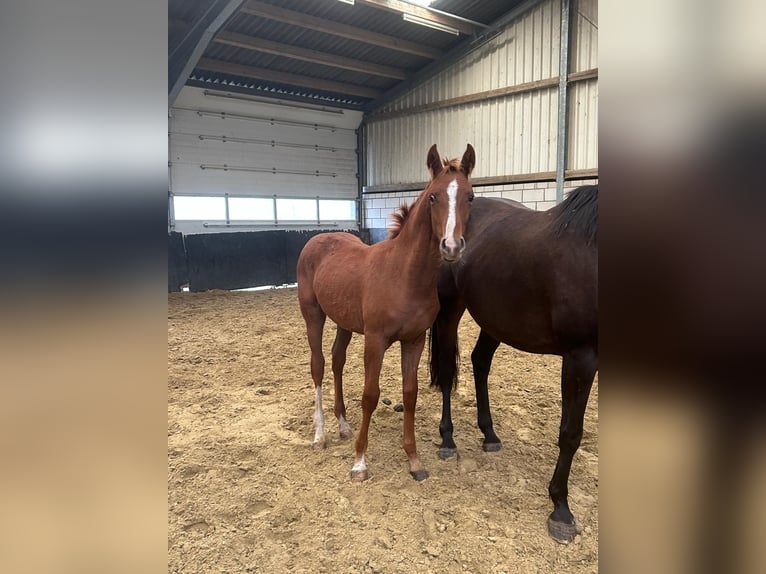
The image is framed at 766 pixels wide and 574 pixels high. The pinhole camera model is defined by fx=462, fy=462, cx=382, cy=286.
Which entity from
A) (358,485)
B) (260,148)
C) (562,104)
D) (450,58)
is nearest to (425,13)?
(450,58)

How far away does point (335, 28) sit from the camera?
8.33 meters

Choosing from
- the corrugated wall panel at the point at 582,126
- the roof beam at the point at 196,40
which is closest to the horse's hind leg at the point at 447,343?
the roof beam at the point at 196,40

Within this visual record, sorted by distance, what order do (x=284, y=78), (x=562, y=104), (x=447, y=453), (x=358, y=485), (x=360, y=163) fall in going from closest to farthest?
(x=358, y=485), (x=447, y=453), (x=562, y=104), (x=284, y=78), (x=360, y=163)

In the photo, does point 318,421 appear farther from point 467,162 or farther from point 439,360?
point 467,162

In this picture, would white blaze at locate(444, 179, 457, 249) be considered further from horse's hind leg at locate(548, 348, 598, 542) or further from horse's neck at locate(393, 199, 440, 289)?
horse's hind leg at locate(548, 348, 598, 542)

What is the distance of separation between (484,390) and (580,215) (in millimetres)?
1183

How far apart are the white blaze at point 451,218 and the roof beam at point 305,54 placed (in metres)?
7.82

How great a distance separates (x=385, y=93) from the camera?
11.3m

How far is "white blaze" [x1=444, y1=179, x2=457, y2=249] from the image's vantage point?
1.88 metres

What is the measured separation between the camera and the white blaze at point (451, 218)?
188 cm
